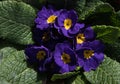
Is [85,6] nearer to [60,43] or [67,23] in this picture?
[67,23]

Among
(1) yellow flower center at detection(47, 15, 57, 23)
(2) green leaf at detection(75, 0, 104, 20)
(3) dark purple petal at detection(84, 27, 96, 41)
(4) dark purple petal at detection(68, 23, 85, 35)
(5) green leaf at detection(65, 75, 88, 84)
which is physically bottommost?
(5) green leaf at detection(65, 75, 88, 84)

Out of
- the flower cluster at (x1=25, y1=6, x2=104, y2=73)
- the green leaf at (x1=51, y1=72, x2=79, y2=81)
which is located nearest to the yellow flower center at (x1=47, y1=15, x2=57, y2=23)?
the flower cluster at (x1=25, y1=6, x2=104, y2=73)

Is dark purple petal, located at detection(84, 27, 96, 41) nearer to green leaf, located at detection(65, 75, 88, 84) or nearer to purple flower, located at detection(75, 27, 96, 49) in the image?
purple flower, located at detection(75, 27, 96, 49)

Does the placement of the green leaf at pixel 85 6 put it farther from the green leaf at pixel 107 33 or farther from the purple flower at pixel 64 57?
the purple flower at pixel 64 57

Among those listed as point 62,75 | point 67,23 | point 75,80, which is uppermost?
point 67,23

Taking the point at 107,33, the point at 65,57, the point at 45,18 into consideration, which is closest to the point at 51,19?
the point at 45,18

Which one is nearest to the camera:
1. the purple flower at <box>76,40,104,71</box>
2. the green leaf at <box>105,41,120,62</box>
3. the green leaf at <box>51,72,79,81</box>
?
the green leaf at <box>51,72,79,81</box>

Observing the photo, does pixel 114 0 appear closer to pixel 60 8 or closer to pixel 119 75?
pixel 60 8

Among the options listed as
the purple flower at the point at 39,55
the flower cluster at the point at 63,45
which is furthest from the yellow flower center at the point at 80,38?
the purple flower at the point at 39,55
